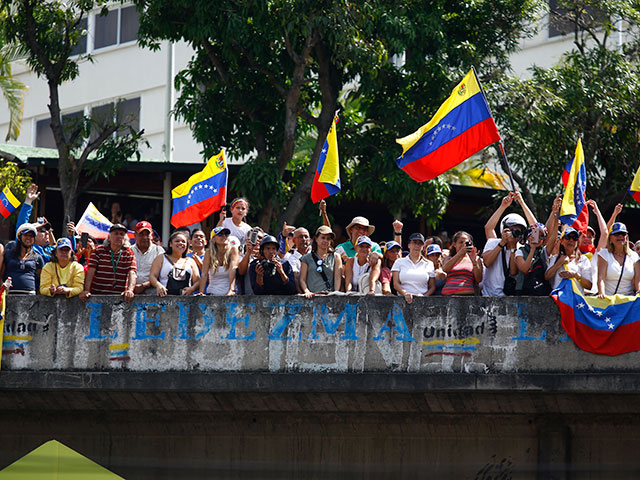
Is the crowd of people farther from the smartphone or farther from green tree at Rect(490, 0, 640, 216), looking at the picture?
green tree at Rect(490, 0, 640, 216)

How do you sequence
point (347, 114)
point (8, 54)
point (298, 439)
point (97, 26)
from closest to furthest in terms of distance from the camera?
point (298, 439)
point (347, 114)
point (8, 54)
point (97, 26)

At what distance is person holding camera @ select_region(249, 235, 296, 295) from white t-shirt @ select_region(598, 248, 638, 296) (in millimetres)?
3704

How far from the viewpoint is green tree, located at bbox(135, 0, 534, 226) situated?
687 inches

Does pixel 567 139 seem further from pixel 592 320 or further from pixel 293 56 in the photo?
pixel 592 320

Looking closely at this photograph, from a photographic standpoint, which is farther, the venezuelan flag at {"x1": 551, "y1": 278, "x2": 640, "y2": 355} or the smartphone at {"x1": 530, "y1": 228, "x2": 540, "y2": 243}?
the smartphone at {"x1": 530, "y1": 228, "x2": 540, "y2": 243}

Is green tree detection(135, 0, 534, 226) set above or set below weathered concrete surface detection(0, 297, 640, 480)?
above

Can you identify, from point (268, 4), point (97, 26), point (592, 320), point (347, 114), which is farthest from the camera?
point (97, 26)

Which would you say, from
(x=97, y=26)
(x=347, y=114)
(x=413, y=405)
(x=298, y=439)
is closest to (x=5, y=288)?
(x=298, y=439)

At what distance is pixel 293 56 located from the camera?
1778 centimetres

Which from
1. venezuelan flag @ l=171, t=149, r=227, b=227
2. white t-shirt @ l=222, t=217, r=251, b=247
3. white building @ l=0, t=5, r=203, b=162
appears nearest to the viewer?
white t-shirt @ l=222, t=217, r=251, b=247

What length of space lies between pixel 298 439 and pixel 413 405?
1.48 metres

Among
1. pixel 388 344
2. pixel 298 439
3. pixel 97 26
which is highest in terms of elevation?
pixel 97 26

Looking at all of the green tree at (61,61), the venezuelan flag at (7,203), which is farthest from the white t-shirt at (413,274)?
the green tree at (61,61)

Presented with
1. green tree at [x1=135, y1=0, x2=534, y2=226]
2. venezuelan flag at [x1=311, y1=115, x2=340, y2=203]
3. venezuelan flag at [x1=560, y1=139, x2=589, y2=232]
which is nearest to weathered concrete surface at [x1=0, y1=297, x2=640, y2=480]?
venezuelan flag at [x1=560, y1=139, x2=589, y2=232]
